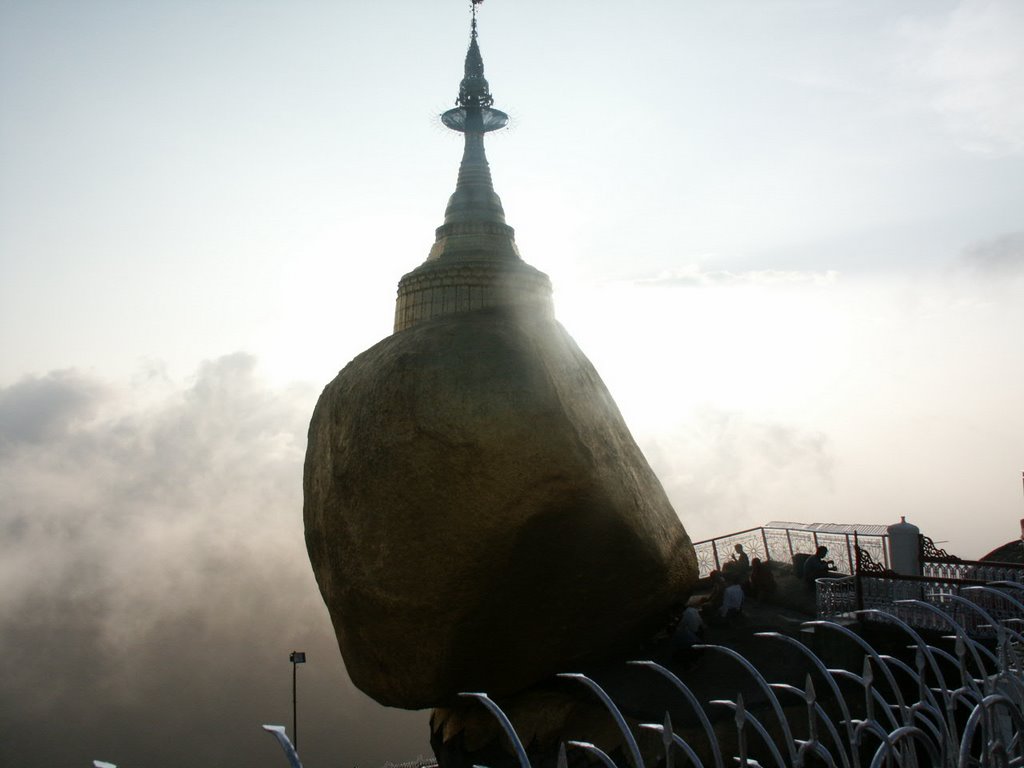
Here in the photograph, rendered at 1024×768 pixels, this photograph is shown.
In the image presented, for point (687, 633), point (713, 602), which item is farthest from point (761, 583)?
point (687, 633)

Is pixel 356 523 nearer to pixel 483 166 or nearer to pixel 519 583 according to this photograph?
pixel 519 583

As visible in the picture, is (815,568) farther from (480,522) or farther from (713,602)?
(480,522)

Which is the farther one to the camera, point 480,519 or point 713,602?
point 713,602

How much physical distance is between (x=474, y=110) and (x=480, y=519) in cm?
1869

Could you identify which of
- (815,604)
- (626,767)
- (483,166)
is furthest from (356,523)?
(483,166)

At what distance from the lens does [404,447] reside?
10.6 m

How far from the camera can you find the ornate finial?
2580cm

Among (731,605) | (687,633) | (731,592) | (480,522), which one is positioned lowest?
(687,633)

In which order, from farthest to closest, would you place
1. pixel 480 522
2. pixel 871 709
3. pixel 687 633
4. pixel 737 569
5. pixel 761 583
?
pixel 737 569
pixel 761 583
pixel 687 633
pixel 480 522
pixel 871 709

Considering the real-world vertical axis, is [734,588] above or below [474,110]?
below

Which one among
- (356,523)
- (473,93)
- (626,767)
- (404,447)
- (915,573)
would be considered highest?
(473,93)

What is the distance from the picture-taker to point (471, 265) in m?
20.7

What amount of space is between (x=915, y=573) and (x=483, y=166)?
1600cm

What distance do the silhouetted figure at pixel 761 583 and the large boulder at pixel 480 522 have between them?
423 centimetres
